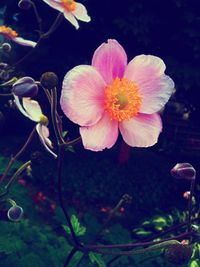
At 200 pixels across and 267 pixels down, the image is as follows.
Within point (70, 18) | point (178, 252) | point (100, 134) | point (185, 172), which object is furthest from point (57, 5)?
point (178, 252)

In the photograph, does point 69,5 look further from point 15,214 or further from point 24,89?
point 15,214

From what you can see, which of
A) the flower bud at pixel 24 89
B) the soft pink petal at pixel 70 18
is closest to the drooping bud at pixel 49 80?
the flower bud at pixel 24 89

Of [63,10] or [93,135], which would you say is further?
[63,10]

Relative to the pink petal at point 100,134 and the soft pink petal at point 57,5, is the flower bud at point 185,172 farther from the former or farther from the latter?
the soft pink petal at point 57,5

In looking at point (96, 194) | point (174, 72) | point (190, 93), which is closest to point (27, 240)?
point (96, 194)

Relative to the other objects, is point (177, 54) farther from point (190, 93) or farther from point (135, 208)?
point (135, 208)

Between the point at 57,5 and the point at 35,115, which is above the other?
the point at 57,5
